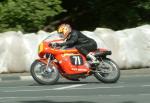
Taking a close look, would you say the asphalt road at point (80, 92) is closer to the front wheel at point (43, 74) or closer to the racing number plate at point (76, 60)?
the front wheel at point (43, 74)

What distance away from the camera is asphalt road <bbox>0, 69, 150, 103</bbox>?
530 inches

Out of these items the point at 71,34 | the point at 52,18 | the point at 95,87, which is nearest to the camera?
the point at 95,87

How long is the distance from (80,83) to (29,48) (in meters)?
4.06

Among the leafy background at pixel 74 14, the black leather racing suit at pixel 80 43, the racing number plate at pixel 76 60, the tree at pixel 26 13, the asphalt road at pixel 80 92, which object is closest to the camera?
the asphalt road at pixel 80 92

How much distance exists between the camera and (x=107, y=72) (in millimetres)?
17250

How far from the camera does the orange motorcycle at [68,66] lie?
17234 millimetres

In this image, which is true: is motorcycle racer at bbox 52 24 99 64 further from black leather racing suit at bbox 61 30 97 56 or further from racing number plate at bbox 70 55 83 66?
racing number plate at bbox 70 55 83 66

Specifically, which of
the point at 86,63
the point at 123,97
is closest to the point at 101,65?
the point at 86,63

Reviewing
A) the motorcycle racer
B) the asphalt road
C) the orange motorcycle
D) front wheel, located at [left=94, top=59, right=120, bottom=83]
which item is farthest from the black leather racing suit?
the asphalt road

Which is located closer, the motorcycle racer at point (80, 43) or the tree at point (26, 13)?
the motorcycle racer at point (80, 43)

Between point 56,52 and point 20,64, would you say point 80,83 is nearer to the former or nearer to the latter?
point 56,52

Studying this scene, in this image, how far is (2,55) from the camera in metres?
21.2

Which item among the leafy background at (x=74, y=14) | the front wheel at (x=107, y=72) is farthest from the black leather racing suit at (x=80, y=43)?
the leafy background at (x=74, y=14)

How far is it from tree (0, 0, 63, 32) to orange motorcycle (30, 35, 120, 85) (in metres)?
7.96
